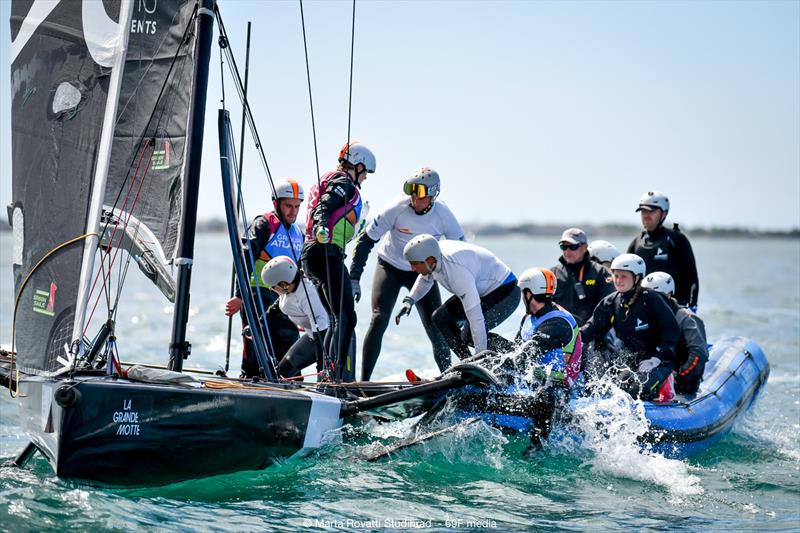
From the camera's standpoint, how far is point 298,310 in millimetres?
8211

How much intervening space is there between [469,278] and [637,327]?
2.17m

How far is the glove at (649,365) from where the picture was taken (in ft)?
29.6

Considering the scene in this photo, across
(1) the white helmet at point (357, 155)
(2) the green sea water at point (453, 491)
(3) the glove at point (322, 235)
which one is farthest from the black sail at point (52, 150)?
(1) the white helmet at point (357, 155)

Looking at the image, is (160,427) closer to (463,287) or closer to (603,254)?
(463,287)

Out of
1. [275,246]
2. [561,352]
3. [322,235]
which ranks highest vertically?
[322,235]

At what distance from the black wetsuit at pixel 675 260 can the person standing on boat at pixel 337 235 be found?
3.61 meters

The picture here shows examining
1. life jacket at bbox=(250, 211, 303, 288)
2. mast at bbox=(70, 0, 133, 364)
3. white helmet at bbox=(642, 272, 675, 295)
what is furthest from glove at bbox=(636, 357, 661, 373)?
mast at bbox=(70, 0, 133, 364)

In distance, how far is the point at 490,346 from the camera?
8.14m

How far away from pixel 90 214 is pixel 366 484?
2.72 m

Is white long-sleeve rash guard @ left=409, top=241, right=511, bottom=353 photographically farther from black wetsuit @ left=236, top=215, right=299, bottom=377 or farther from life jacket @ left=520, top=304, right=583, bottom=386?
black wetsuit @ left=236, top=215, right=299, bottom=377

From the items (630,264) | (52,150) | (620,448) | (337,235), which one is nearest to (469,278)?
(337,235)

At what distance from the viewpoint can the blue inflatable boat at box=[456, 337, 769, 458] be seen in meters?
7.86

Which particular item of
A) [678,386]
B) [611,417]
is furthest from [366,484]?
[678,386]

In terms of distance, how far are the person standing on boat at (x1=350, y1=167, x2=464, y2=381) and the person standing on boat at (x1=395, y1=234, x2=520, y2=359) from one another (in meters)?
0.30
